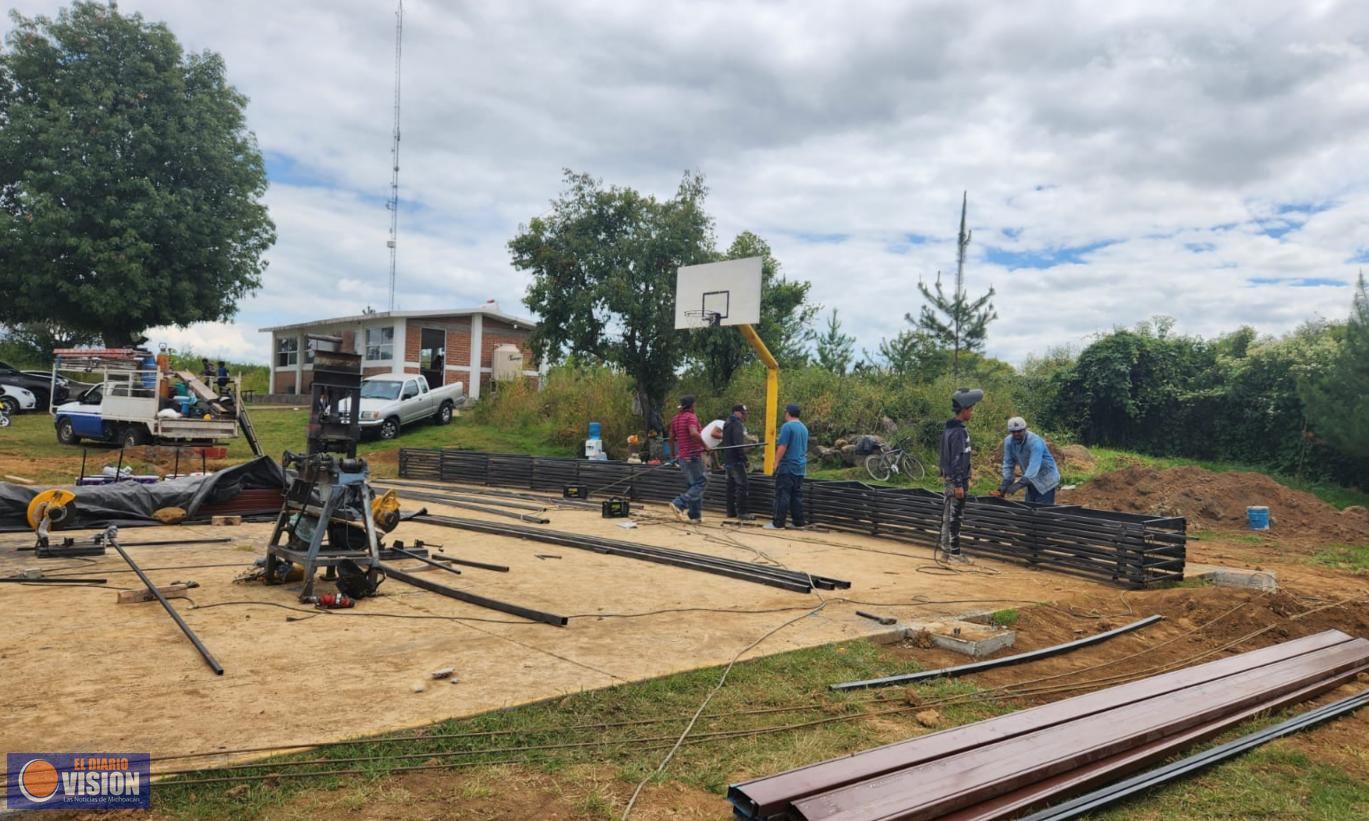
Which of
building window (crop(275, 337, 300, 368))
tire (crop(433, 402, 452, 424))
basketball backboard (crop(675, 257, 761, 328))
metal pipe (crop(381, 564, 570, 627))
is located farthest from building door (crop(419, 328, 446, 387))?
metal pipe (crop(381, 564, 570, 627))

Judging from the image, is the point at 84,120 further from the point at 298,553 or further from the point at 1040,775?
the point at 1040,775

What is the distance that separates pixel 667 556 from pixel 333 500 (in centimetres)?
344

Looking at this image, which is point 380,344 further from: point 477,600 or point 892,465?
point 477,600

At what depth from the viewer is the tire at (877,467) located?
17484mm

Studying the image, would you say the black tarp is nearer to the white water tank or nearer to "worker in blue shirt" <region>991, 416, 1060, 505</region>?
"worker in blue shirt" <region>991, 416, 1060, 505</region>

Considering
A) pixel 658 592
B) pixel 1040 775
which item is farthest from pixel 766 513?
pixel 1040 775

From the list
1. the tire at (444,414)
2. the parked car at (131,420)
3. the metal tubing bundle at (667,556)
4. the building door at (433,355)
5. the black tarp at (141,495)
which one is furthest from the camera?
the building door at (433,355)

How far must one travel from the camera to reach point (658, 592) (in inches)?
273

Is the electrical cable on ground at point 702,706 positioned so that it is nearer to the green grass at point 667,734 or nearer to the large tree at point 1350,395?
the green grass at point 667,734

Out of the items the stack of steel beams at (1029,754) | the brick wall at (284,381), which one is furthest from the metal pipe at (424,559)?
the brick wall at (284,381)

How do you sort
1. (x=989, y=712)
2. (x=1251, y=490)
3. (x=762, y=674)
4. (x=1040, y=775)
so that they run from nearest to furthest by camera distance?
(x=1040, y=775), (x=989, y=712), (x=762, y=674), (x=1251, y=490)

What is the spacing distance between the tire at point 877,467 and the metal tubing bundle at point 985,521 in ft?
16.5

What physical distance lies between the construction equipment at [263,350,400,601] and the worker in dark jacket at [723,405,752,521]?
20.2 ft

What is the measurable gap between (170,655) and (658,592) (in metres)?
3.55
